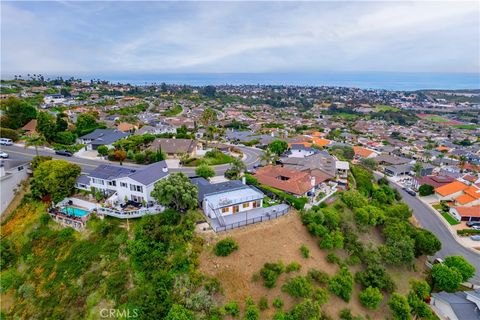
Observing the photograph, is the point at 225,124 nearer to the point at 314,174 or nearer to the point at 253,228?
the point at 314,174

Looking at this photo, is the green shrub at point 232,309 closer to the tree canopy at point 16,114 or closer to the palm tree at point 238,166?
the palm tree at point 238,166

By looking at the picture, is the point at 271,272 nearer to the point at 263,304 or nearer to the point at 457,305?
the point at 263,304

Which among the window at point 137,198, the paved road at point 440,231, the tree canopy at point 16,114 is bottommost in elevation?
the paved road at point 440,231

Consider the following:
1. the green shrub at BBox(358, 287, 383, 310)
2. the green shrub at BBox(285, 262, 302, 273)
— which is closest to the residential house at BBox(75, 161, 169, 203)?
the green shrub at BBox(285, 262, 302, 273)

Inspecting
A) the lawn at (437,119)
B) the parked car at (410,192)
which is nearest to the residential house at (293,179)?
the parked car at (410,192)

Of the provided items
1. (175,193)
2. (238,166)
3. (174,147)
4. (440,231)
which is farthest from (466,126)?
(175,193)

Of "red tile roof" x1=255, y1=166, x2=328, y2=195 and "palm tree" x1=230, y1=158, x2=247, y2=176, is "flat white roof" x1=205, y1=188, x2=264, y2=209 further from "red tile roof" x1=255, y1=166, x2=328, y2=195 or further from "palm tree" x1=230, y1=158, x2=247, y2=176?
"palm tree" x1=230, y1=158, x2=247, y2=176

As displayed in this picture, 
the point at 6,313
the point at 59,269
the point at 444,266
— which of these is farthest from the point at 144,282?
the point at 444,266
